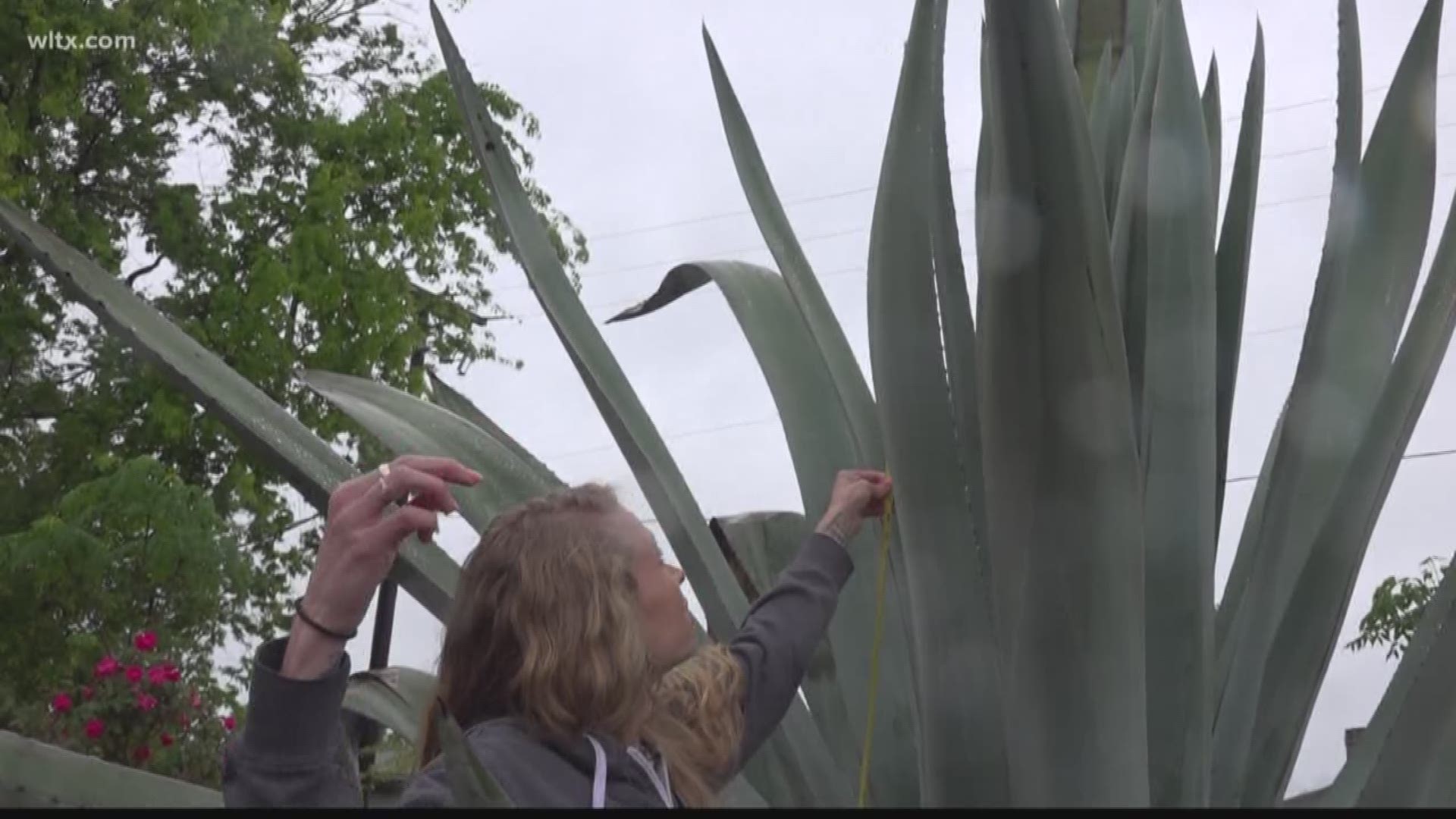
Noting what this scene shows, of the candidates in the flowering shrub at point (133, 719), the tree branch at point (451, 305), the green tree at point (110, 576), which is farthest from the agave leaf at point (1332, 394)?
the tree branch at point (451, 305)

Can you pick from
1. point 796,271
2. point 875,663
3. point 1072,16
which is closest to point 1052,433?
point 875,663

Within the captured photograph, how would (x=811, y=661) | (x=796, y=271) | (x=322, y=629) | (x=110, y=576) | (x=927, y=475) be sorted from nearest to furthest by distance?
1. (x=322, y=629)
2. (x=927, y=475)
3. (x=811, y=661)
4. (x=796, y=271)
5. (x=110, y=576)

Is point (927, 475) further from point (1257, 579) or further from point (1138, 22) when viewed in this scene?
point (1138, 22)

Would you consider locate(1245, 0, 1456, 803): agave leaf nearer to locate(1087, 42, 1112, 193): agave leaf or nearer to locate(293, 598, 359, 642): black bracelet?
locate(1087, 42, 1112, 193): agave leaf

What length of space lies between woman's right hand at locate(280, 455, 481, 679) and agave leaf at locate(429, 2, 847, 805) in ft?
2.37

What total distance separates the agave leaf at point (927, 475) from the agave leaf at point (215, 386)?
1.97 ft

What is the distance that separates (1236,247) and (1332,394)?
0.87ft

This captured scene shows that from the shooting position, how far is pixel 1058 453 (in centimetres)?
119

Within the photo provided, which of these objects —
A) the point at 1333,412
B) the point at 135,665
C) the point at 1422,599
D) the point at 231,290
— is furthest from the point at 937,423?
the point at 231,290

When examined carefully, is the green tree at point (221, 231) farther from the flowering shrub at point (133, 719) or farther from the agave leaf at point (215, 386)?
the agave leaf at point (215, 386)

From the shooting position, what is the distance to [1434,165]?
1808 mm

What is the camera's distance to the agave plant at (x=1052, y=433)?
1.19 m

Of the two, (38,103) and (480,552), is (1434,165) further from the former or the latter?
(38,103)

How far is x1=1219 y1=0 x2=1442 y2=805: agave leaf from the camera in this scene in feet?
5.19
